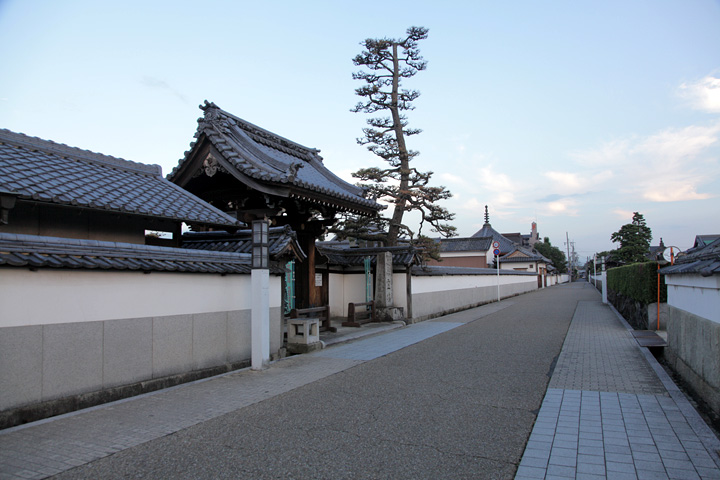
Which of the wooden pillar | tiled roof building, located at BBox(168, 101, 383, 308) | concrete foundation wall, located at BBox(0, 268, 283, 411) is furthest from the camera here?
the wooden pillar

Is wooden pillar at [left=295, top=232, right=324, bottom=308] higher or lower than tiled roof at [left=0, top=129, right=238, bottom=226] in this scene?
lower

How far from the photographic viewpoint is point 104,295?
6.36 meters

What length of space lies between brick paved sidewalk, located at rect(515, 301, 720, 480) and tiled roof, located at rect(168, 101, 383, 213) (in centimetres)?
693

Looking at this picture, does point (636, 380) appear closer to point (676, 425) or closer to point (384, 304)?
point (676, 425)

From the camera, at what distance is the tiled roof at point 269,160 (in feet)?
35.0

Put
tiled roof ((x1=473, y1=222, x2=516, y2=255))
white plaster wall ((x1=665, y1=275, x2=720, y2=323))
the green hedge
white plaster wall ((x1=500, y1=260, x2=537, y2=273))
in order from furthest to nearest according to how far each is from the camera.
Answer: tiled roof ((x1=473, y1=222, x2=516, y2=255)) → white plaster wall ((x1=500, y1=260, x2=537, y2=273)) → the green hedge → white plaster wall ((x1=665, y1=275, x2=720, y2=323))

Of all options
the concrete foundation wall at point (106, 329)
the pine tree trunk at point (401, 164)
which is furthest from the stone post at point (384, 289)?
the concrete foundation wall at point (106, 329)

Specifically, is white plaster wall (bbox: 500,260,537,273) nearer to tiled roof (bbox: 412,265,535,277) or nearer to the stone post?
tiled roof (bbox: 412,265,535,277)

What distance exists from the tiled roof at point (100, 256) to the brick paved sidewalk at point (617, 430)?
5.78m

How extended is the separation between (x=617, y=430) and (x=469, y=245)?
47.6 meters

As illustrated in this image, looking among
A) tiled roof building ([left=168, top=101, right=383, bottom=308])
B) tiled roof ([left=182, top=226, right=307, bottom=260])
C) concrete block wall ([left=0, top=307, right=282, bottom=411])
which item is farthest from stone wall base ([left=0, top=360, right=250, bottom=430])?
tiled roof building ([left=168, top=101, right=383, bottom=308])

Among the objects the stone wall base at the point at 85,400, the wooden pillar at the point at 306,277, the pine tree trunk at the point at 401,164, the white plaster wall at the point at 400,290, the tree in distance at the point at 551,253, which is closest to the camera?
the stone wall base at the point at 85,400

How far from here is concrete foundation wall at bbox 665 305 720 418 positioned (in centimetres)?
565

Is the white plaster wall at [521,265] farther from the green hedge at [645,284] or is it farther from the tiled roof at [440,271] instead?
the green hedge at [645,284]
